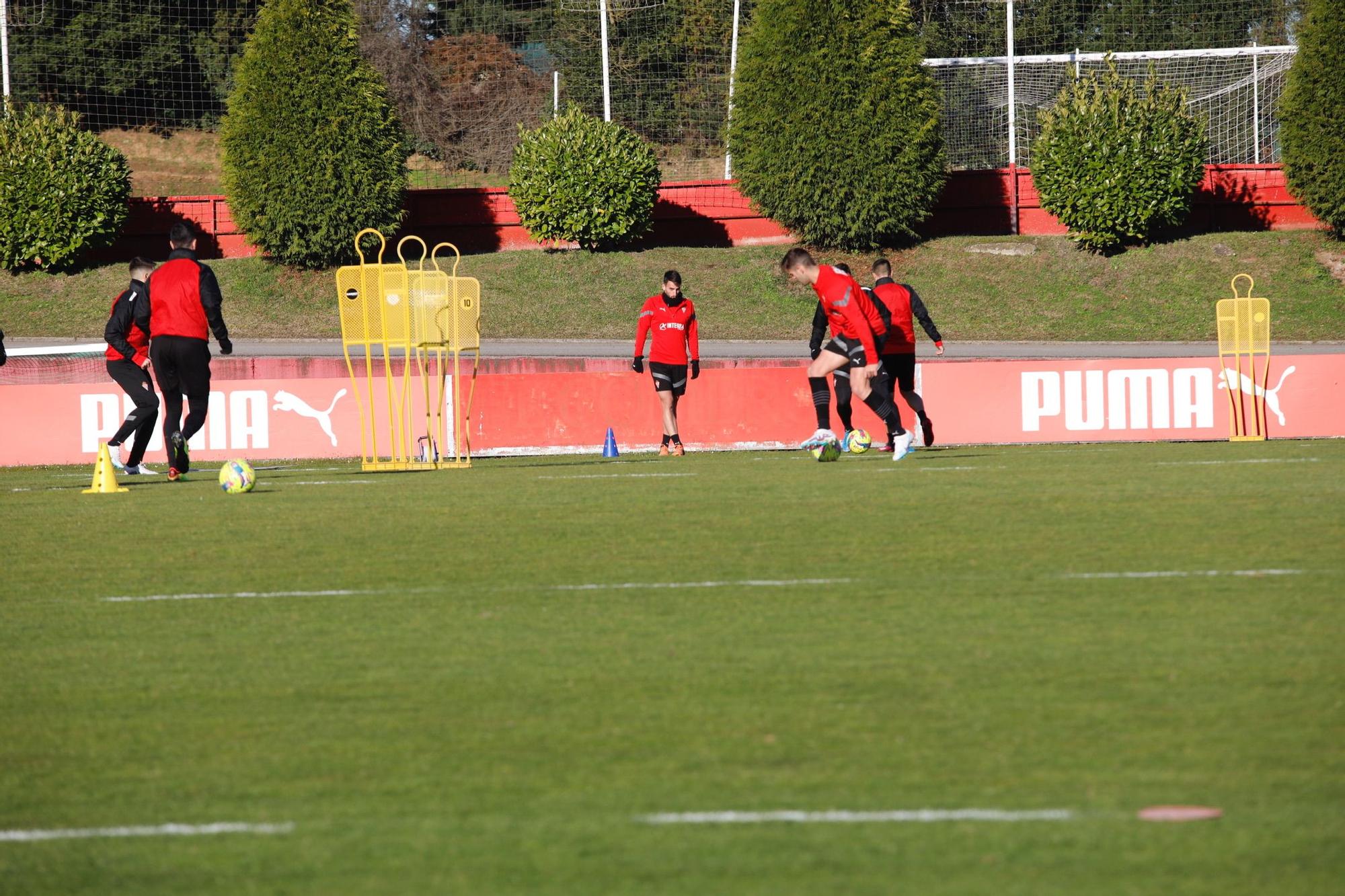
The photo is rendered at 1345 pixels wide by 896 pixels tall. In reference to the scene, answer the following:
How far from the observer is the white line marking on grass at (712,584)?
308 inches

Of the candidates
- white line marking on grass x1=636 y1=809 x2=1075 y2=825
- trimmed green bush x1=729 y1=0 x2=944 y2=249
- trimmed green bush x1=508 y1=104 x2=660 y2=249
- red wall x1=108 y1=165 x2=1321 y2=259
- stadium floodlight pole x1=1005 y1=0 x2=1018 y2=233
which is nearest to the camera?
white line marking on grass x1=636 y1=809 x2=1075 y2=825

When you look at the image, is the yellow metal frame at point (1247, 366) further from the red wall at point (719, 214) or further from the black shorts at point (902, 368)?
the red wall at point (719, 214)

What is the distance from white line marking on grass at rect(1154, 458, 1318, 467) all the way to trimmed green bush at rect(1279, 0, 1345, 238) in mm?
28880

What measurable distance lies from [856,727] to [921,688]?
586 millimetres

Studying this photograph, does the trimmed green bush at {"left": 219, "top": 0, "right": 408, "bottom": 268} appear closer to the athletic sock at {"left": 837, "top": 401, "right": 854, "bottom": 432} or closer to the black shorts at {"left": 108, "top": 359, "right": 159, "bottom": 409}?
the athletic sock at {"left": 837, "top": 401, "right": 854, "bottom": 432}

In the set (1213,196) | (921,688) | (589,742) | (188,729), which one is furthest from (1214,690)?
(1213,196)

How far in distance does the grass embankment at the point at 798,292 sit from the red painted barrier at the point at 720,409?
17.4m

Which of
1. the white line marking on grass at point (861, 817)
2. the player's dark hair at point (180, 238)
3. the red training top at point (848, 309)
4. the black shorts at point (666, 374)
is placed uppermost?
the player's dark hair at point (180, 238)

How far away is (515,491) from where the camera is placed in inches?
508

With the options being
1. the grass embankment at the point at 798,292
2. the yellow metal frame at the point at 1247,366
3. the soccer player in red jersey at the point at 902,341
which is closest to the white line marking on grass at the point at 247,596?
the soccer player in red jersey at the point at 902,341

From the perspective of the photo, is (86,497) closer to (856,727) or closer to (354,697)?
(354,697)

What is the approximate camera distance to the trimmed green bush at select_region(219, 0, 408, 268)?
40.7 meters

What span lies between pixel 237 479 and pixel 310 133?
28.9 metres

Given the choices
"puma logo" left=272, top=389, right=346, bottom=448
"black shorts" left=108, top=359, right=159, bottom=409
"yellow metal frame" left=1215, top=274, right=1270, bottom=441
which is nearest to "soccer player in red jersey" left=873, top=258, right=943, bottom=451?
"yellow metal frame" left=1215, top=274, right=1270, bottom=441
